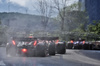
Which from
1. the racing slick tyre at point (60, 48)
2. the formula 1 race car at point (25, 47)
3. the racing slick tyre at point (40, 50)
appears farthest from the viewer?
the racing slick tyre at point (60, 48)

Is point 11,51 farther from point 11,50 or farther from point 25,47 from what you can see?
point 25,47

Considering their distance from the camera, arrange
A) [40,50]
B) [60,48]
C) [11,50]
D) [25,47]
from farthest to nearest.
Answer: [60,48] → [40,50] → [11,50] → [25,47]

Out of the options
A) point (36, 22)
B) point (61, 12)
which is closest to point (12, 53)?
point (61, 12)

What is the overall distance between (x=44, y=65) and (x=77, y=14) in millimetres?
73460

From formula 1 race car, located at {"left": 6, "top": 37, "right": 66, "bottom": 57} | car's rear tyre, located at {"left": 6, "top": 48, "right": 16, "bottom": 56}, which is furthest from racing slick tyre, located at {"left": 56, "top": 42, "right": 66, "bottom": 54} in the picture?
car's rear tyre, located at {"left": 6, "top": 48, "right": 16, "bottom": 56}

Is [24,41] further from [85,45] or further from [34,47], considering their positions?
[85,45]

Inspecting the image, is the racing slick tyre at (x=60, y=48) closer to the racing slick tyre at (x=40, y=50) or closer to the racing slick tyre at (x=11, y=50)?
the racing slick tyre at (x=40, y=50)

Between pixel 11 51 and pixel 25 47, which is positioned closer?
pixel 25 47

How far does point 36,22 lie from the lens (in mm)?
96625

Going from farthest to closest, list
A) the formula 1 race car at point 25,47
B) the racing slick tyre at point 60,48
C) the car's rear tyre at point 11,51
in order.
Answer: the racing slick tyre at point 60,48 < the car's rear tyre at point 11,51 < the formula 1 race car at point 25,47

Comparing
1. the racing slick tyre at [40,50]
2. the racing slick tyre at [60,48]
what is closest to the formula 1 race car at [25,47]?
the racing slick tyre at [40,50]

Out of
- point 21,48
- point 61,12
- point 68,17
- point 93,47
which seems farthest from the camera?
point 68,17

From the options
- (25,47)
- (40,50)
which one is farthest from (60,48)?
(25,47)

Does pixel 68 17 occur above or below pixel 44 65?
above
